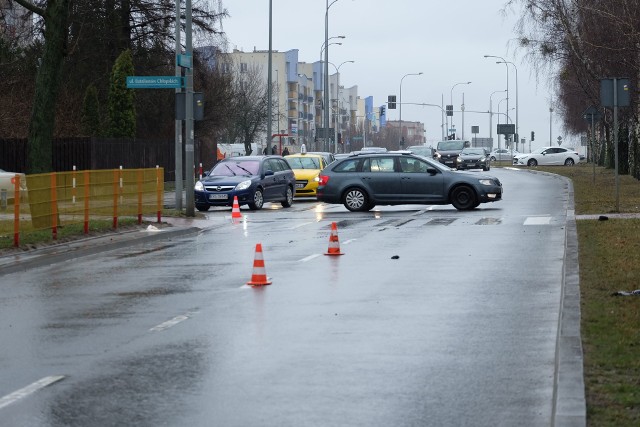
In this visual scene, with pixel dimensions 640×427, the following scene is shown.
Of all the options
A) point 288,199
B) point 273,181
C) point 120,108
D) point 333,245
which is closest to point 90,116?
point 120,108

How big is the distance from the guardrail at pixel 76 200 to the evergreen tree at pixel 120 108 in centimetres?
2593

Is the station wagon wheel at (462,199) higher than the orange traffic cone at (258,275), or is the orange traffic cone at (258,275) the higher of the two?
the station wagon wheel at (462,199)

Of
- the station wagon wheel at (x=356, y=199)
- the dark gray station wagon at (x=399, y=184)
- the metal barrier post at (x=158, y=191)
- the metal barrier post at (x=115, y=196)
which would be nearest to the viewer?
the metal barrier post at (x=115, y=196)

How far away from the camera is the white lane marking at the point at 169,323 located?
12164 millimetres

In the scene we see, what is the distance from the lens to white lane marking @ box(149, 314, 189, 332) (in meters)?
12.2

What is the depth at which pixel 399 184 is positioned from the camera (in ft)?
113

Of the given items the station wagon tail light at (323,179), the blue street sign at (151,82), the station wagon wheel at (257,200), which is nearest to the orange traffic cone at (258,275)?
the blue street sign at (151,82)

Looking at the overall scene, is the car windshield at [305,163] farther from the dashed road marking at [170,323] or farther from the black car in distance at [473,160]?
the black car in distance at [473,160]

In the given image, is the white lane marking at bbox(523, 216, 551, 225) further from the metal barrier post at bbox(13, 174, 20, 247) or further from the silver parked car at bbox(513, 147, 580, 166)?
the silver parked car at bbox(513, 147, 580, 166)

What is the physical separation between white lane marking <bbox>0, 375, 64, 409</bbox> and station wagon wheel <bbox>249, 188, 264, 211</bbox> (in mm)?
27149

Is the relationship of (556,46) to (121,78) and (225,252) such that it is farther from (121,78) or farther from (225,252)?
(225,252)

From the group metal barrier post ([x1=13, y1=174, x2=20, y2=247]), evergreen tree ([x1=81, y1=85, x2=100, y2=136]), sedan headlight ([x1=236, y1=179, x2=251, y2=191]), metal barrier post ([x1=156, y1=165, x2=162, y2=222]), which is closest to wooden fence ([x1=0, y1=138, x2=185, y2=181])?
evergreen tree ([x1=81, y1=85, x2=100, y2=136])

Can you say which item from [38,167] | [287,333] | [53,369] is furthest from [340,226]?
[53,369]

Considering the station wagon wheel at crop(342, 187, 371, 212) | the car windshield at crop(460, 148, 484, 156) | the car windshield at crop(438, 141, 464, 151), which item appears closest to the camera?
the station wagon wheel at crop(342, 187, 371, 212)
